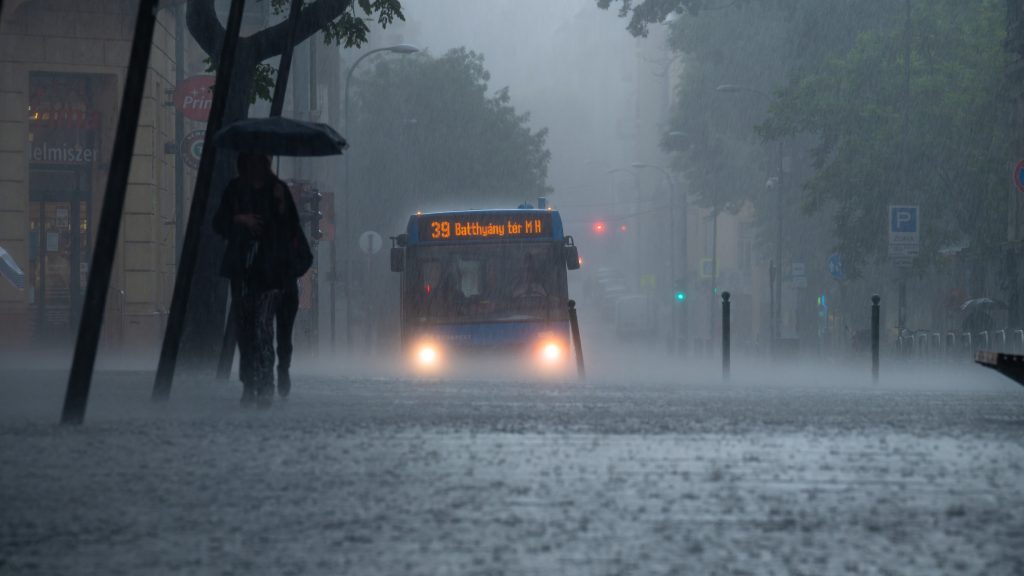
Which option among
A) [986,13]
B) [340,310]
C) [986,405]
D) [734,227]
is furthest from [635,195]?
[986,405]

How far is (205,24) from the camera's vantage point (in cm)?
1515

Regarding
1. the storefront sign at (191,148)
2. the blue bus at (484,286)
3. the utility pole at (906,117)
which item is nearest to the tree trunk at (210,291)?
the blue bus at (484,286)

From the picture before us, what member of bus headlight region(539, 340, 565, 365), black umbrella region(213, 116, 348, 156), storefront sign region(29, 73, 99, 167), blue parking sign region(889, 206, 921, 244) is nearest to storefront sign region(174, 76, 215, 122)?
storefront sign region(29, 73, 99, 167)

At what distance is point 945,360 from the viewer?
34.4 m

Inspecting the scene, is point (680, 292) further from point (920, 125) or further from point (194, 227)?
point (194, 227)

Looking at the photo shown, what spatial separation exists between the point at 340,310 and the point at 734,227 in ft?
127

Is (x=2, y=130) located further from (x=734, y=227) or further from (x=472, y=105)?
(x=734, y=227)

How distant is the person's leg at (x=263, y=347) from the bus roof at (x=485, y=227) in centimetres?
1345

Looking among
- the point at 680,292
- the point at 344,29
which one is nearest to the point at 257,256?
the point at 344,29

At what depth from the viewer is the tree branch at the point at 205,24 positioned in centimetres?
1501

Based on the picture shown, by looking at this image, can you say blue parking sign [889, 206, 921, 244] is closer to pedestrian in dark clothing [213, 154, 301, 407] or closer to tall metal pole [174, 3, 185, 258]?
tall metal pole [174, 3, 185, 258]

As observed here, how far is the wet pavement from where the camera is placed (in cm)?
506

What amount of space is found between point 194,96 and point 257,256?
66.0ft

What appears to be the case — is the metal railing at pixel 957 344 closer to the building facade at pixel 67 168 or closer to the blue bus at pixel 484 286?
the blue bus at pixel 484 286
